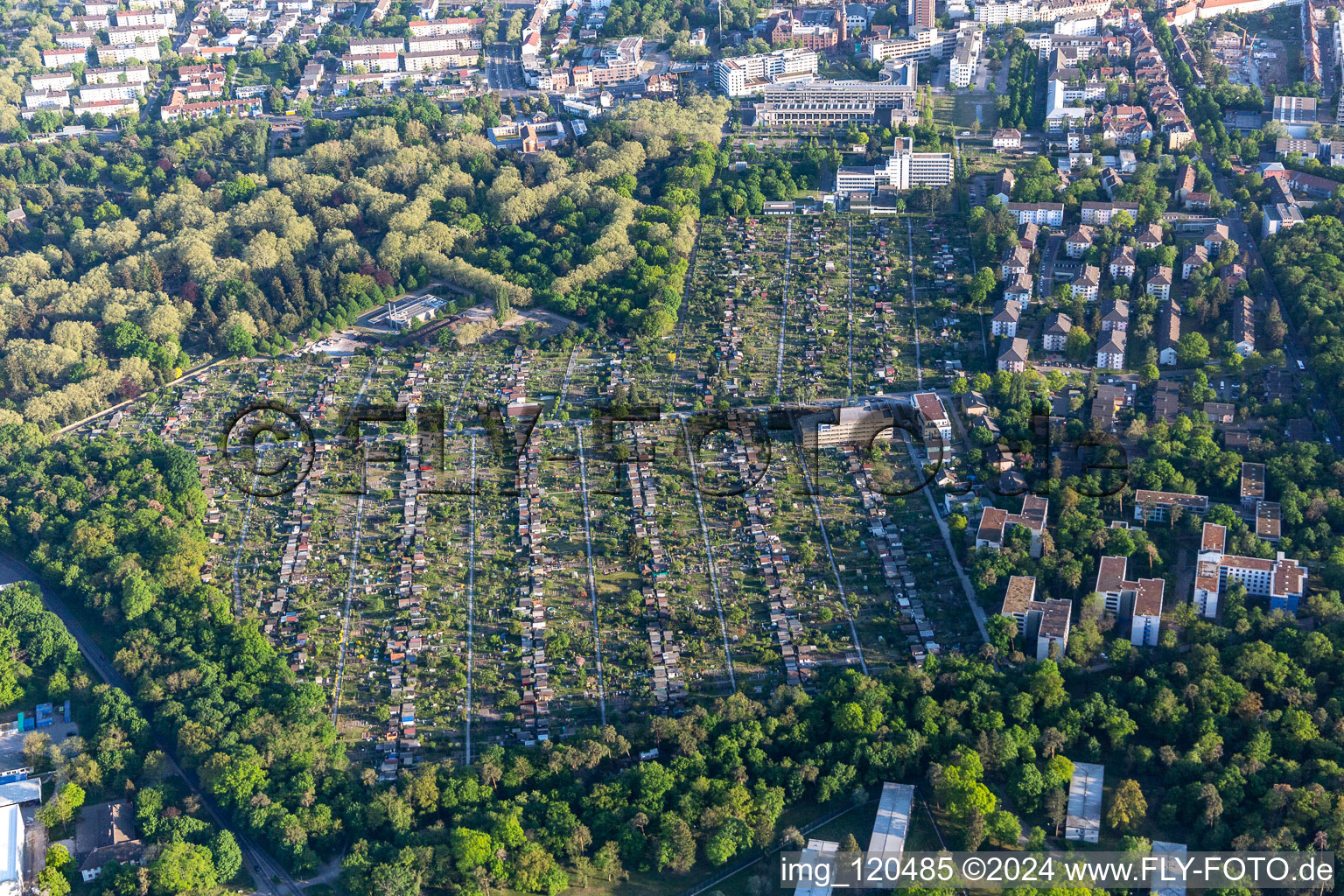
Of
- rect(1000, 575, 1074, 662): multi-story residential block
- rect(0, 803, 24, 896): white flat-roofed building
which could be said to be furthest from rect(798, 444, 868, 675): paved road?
rect(0, 803, 24, 896): white flat-roofed building

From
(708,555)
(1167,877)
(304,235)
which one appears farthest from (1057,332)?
(304,235)

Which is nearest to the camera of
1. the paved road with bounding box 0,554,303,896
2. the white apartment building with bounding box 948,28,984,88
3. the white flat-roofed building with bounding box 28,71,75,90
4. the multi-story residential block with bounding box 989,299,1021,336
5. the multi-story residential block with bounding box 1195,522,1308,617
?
the paved road with bounding box 0,554,303,896

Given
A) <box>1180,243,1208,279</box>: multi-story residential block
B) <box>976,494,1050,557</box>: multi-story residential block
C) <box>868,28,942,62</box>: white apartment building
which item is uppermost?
<box>868,28,942,62</box>: white apartment building

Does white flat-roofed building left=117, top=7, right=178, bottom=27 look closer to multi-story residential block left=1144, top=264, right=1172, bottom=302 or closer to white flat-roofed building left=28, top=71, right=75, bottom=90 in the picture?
white flat-roofed building left=28, top=71, right=75, bottom=90

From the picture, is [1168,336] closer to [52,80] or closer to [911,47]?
[911,47]

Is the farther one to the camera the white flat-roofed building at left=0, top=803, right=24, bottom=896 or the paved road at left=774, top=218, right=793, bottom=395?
the paved road at left=774, top=218, right=793, bottom=395

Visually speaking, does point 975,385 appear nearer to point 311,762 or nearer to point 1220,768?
point 1220,768

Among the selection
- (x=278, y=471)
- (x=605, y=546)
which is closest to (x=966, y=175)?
(x=605, y=546)
